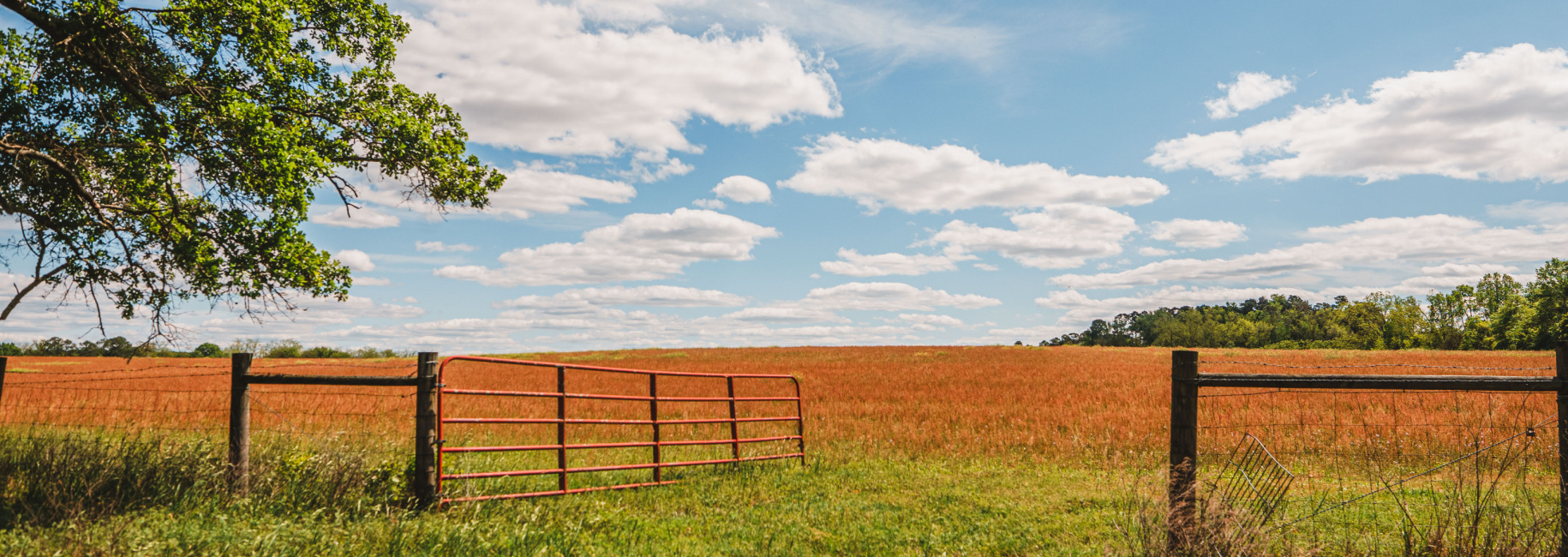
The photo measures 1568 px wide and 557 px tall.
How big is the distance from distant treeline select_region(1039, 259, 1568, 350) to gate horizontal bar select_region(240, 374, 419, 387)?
71.2 m

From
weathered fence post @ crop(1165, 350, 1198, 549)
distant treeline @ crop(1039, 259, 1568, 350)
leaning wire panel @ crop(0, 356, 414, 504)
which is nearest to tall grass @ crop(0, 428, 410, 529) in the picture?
leaning wire panel @ crop(0, 356, 414, 504)

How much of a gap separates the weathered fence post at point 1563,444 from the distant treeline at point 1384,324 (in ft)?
211

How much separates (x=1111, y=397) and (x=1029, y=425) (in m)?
6.05

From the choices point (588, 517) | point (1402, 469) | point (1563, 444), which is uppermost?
point (1563, 444)

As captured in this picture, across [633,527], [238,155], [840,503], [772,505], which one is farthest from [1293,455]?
[238,155]

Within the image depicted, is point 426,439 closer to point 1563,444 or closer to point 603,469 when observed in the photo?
point 603,469

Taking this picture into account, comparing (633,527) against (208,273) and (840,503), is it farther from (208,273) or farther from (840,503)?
(208,273)

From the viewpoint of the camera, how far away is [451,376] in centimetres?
3083

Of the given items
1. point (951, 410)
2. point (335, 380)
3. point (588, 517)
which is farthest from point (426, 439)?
point (951, 410)

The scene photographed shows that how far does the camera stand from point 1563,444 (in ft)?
19.4

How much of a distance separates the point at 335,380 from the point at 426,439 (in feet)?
3.40

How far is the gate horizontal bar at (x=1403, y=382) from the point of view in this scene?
582 cm

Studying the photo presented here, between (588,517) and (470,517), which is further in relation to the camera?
(588,517)

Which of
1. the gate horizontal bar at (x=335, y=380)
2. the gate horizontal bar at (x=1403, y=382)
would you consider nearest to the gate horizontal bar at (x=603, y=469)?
the gate horizontal bar at (x=335, y=380)
